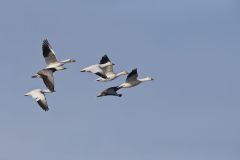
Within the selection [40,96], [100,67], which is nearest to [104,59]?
[100,67]

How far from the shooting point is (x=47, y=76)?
7738 centimetres

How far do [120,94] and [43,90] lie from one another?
5819 millimetres

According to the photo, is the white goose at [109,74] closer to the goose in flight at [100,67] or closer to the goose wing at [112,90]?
the goose in flight at [100,67]

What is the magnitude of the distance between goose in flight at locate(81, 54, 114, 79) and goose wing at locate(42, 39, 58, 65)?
219 centimetres

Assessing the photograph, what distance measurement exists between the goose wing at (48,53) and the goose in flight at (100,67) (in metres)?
2.19

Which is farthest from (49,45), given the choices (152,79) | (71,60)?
(152,79)

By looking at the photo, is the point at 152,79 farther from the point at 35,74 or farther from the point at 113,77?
the point at 35,74

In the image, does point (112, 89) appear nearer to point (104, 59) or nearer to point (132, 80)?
point (132, 80)

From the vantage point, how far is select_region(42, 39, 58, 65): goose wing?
80.9 metres

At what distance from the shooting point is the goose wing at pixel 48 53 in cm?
8094

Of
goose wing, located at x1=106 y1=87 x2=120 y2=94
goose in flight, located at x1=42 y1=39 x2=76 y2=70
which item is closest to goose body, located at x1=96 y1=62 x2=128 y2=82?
goose wing, located at x1=106 y1=87 x2=120 y2=94

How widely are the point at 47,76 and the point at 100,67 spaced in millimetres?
6643

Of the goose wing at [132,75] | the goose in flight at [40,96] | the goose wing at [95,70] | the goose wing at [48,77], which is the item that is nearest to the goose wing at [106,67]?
the goose wing at [95,70]

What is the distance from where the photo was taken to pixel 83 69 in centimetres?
8131
